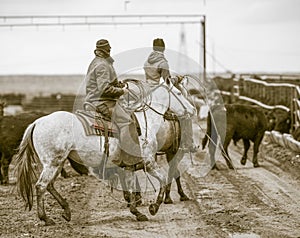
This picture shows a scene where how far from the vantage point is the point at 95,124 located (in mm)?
9883

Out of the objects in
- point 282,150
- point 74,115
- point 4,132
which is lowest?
point 282,150

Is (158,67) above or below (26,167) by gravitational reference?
above

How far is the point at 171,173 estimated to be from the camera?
12.2 meters

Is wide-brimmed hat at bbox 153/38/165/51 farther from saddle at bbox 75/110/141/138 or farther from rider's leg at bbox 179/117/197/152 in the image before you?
saddle at bbox 75/110/141/138

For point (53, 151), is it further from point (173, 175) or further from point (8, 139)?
point (8, 139)

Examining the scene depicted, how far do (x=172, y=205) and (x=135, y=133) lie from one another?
181cm

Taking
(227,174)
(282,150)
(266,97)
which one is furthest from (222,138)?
(266,97)

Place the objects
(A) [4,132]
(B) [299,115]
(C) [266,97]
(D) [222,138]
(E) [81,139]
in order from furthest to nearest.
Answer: (C) [266,97] < (B) [299,115] < (D) [222,138] < (A) [4,132] < (E) [81,139]

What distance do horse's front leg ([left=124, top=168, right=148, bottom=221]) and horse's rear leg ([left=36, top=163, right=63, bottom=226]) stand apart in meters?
1.29

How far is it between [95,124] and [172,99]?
1990mm

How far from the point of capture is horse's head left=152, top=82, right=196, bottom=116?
442 inches

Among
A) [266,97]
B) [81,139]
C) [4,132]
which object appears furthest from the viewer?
[266,97]

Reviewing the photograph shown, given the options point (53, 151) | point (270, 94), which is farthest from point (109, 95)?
point (270, 94)

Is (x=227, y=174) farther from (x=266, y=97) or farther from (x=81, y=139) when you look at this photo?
(x=266, y=97)
